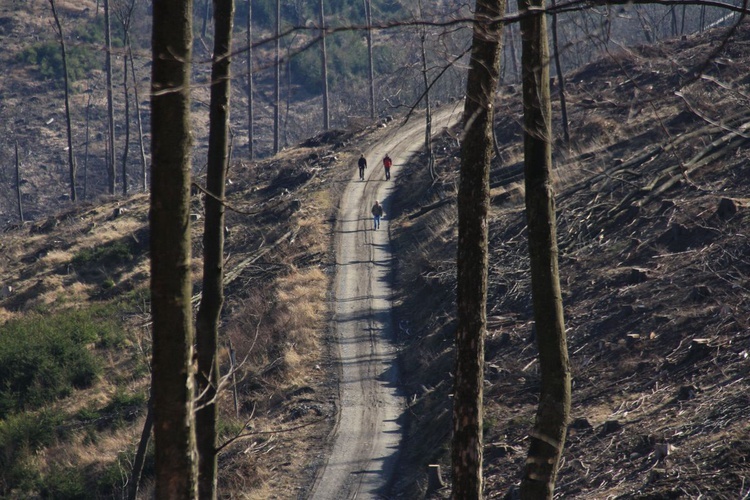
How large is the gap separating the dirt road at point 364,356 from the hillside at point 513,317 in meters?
0.52

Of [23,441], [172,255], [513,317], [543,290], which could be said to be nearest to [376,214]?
[513,317]

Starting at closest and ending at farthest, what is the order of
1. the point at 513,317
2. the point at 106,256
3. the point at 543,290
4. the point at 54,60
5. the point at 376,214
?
the point at 543,290
the point at 513,317
the point at 376,214
the point at 106,256
the point at 54,60

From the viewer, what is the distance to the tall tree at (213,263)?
746 centimetres

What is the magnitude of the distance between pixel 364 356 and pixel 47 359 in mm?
12641

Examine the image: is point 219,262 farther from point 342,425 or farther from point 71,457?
point 71,457

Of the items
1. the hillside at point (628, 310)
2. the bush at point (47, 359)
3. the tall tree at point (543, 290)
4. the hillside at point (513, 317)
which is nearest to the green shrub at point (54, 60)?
the hillside at point (513, 317)

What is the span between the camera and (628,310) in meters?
17.5

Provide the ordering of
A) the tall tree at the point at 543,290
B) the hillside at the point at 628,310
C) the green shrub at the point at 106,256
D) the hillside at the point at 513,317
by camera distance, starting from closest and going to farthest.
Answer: the tall tree at the point at 543,290, the hillside at the point at 628,310, the hillside at the point at 513,317, the green shrub at the point at 106,256

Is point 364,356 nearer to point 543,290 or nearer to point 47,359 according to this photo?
point 47,359

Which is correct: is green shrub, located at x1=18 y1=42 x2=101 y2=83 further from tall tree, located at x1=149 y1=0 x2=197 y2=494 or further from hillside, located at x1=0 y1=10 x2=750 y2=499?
tall tree, located at x1=149 y1=0 x2=197 y2=494

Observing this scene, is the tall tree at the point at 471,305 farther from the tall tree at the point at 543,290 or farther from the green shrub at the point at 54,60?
the green shrub at the point at 54,60

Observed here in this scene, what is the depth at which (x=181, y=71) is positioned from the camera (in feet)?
14.9

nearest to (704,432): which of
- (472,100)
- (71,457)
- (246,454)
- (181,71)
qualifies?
(472,100)

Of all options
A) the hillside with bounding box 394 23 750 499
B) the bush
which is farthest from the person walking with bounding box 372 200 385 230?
the bush
